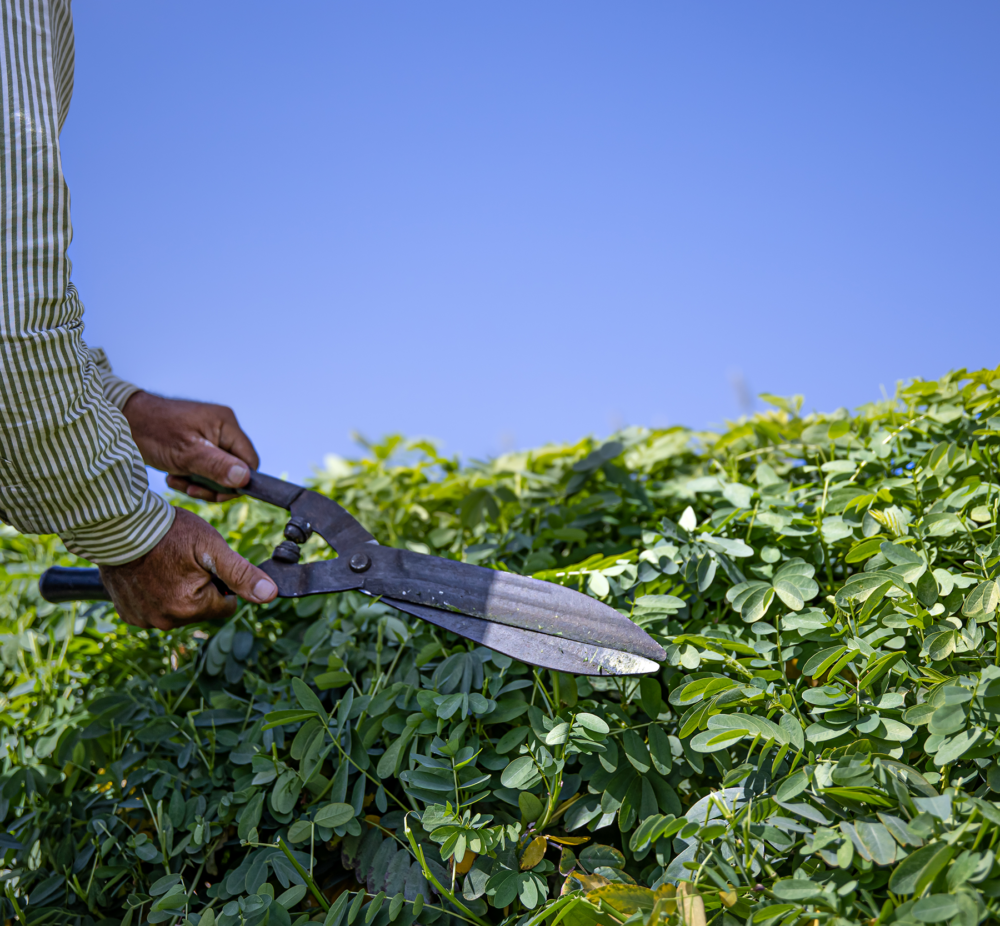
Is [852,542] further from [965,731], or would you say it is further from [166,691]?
[166,691]

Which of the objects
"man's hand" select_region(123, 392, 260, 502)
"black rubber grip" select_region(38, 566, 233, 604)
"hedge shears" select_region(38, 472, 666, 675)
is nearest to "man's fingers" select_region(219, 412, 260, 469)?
"man's hand" select_region(123, 392, 260, 502)

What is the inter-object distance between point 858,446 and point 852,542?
386mm

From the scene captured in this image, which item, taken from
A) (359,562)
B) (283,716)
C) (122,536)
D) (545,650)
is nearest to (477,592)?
(545,650)

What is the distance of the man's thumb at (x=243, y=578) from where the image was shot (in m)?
1.66

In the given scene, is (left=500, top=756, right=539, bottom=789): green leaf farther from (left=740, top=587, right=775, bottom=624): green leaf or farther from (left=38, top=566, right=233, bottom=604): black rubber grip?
(left=38, top=566, right=233, bottom=604): black rubber grip

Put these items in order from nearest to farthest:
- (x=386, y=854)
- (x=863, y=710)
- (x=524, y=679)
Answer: (x=863, y=710) < (x=386, y=854) < (x=524, y=679)

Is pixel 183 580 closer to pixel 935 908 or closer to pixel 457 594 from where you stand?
pixel 457 594

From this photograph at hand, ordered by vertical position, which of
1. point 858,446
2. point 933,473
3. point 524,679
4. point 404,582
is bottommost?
point 524,679

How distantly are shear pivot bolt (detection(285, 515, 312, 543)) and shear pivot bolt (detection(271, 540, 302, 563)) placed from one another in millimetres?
33

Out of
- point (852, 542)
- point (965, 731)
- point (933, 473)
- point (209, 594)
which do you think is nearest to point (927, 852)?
point (965, 731)

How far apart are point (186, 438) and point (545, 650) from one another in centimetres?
124

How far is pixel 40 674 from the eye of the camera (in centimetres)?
198

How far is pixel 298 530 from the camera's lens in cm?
183

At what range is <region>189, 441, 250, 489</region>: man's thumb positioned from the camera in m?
1.97
